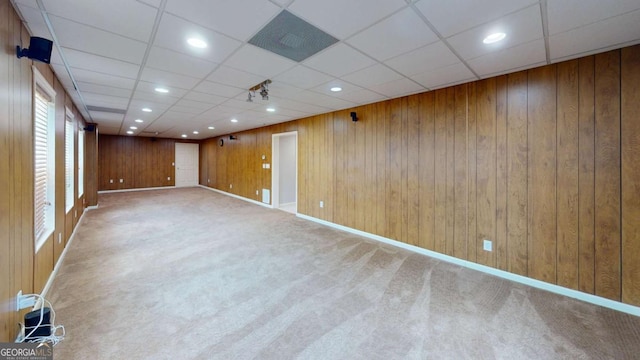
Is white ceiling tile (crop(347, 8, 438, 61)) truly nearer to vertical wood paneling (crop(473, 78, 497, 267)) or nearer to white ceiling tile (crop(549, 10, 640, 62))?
white ceiling tile (crop(549, 10, 640, 62))

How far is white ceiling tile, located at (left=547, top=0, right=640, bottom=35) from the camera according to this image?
1698mm

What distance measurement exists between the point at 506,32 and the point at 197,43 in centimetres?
268

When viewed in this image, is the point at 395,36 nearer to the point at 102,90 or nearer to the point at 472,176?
the point at 472,176

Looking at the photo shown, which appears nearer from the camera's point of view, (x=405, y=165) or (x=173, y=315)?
(x=173, y=315)

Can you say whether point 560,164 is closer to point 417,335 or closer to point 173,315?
point 417,335

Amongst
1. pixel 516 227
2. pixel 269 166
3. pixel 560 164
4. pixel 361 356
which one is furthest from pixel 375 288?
pixel 269 166

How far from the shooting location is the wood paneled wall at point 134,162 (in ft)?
32.3

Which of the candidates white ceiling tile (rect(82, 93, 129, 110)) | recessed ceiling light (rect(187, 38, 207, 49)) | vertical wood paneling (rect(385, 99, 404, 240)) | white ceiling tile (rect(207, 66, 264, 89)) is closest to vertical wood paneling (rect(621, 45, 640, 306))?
vertical wood paneling (rect(385, 99, 404, 240))

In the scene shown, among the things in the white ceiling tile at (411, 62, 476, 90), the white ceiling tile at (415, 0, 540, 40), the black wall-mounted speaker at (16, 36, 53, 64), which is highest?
the white ceiling tile at (411, 62, 476, 90)

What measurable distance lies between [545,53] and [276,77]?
2.86m

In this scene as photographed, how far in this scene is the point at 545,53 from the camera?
244 centimetres

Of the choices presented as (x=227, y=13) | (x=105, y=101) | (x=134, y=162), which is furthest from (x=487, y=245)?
(x=134, y=162)

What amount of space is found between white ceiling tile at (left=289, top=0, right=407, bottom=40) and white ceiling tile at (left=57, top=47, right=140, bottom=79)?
86.2 inches

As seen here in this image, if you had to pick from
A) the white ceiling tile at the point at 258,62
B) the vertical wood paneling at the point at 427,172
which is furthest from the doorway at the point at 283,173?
the white ceiling tile at the point at 258,62
